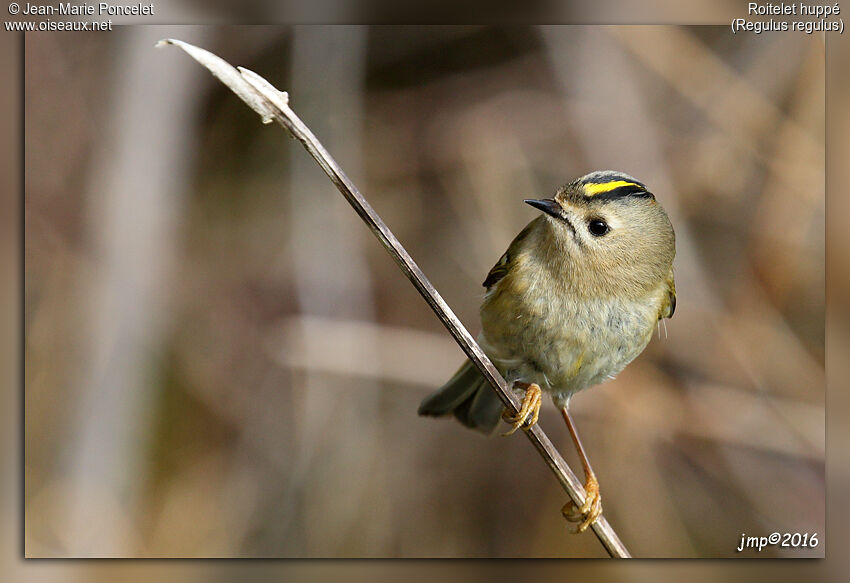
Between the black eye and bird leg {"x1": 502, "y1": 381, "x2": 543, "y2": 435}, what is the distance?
39 centimetres

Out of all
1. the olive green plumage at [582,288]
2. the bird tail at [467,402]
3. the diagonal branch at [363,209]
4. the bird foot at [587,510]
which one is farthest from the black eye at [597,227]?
the bird foot at [587,510]

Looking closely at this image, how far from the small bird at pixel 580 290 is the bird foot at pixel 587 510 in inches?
5.4

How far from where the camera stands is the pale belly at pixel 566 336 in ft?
5.99

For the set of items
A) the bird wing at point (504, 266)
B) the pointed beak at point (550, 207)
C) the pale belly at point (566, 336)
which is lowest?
the pale belly at point (566, 336)

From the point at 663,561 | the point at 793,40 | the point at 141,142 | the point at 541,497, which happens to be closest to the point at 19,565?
the point at 141,142

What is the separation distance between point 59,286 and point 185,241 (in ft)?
1.29

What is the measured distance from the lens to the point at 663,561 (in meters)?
2.16

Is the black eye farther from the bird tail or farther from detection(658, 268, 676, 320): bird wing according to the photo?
the bird tail

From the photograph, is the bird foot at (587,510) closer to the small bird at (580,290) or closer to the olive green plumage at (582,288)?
the small bird at (580,290)

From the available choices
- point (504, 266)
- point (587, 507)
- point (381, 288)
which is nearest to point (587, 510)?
point (587, 507)

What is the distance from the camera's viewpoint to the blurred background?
2168 mm

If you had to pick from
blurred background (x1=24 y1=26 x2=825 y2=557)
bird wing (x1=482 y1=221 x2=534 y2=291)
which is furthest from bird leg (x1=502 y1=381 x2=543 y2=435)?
blurred background (x1=24 y1=26 x2=825 y2=557)

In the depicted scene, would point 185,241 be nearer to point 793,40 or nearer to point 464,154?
point 464,154

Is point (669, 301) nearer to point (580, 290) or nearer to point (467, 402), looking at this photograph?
point (580, 290)
